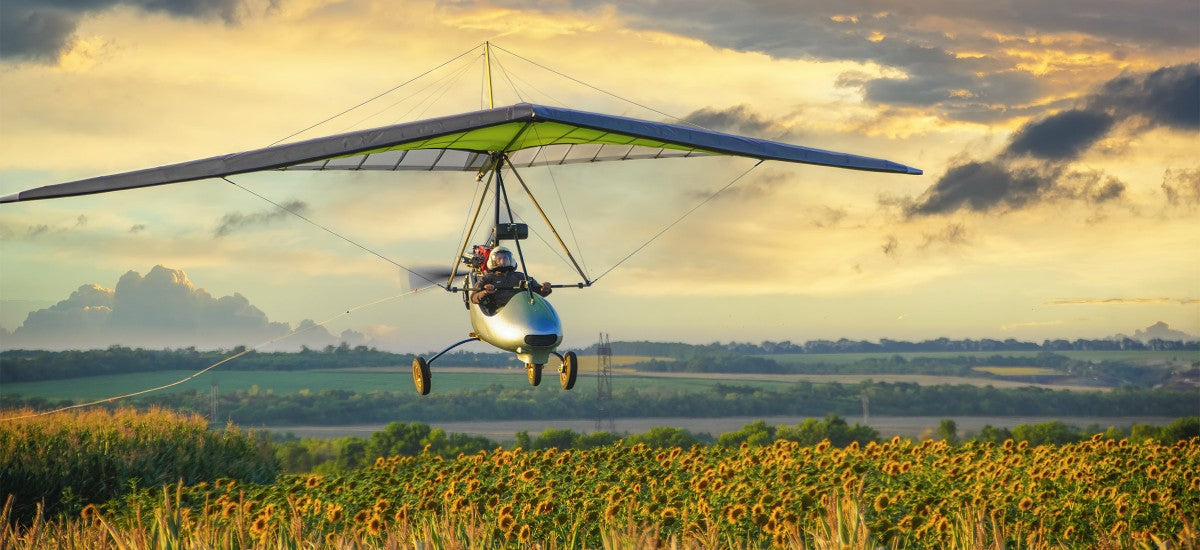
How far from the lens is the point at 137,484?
1959 cm

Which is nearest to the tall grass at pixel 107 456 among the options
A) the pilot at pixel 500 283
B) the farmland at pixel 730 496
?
the farmland at pixel 730 496

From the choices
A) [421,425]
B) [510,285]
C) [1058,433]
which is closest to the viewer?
[510,285]

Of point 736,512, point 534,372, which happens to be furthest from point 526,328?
point 736,512

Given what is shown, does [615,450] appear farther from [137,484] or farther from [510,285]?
[137,484]

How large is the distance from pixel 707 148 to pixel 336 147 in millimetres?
5261

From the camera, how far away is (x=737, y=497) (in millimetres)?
14047

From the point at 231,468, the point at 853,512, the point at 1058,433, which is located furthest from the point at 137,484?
the point at 1058,433

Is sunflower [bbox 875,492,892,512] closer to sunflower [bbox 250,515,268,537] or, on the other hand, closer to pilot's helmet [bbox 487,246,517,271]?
pilot's helmet [bbox 487,246,517,271]

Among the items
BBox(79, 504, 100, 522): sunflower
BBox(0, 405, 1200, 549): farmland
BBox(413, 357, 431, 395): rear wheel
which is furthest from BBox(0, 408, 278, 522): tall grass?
BBox(413, 357, 431, 395): rear wheel

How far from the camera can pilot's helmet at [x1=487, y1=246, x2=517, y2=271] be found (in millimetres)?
15856

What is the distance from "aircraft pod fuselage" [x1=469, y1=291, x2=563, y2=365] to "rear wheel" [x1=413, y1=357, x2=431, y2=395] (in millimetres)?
1905

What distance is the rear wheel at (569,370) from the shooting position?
52.9 feet

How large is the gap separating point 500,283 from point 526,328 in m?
1.00

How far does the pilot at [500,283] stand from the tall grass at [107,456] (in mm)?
6384
